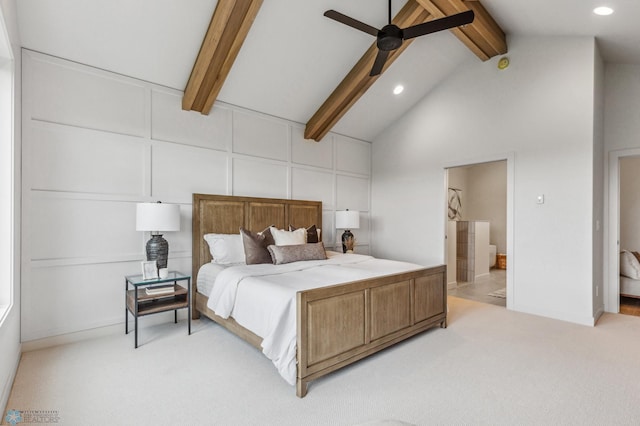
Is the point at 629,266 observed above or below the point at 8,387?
above

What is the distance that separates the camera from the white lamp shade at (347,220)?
17.6ft

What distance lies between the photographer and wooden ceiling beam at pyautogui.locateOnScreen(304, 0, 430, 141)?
3.80 metres

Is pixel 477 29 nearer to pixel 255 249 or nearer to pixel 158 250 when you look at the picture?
pixel 255 249

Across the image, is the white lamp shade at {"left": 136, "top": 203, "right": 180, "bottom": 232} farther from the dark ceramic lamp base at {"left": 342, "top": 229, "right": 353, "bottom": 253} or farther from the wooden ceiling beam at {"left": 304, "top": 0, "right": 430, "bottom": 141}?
the dark ceramic lamp base at {"left": 342, "top": 229, "right": 353, "bottom": 253}

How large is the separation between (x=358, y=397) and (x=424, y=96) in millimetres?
4796

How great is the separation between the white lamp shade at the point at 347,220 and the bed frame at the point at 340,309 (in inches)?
60.3

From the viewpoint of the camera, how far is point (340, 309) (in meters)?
2.55

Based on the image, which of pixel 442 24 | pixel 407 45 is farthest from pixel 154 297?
pixel 407 45

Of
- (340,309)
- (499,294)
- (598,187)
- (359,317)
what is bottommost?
(499,294)

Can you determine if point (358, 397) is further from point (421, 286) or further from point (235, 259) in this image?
point (235, 259)

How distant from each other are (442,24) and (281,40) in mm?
1797

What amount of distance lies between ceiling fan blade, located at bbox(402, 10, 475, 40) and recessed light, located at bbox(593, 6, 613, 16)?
1.58 m

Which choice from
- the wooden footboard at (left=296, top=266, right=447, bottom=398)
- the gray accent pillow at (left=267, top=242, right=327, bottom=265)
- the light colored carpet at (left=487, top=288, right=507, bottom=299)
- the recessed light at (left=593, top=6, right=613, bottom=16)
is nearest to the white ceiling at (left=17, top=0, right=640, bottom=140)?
the recessed light at (left=593, top=6, right=613, bottom=16)

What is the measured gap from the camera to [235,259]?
3.89 m
